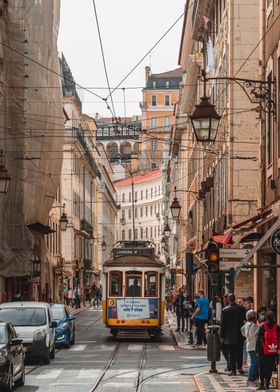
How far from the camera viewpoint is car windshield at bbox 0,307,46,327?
26969mm

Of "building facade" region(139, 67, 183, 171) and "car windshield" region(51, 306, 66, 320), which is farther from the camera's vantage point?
"building facade" region(139, 67, 183, 171)

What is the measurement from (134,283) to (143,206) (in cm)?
13445

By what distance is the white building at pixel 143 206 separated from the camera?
164m

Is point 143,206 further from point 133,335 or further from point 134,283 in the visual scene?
point 134,283

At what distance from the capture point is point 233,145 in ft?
125

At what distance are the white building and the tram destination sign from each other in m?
119

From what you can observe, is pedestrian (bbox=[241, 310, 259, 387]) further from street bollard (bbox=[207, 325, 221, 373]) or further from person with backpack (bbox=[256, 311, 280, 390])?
street bollard (bbox=[207, 325, 221, 373])

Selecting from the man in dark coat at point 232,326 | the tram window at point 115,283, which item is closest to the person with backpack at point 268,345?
the man in dark coat at point 232,326

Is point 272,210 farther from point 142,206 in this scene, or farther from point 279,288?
point 142,206

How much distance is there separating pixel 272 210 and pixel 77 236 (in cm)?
7215

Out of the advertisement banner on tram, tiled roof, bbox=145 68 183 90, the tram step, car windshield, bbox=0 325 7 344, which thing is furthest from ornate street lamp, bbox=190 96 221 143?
tiled roof, bbox=145 68 183 90

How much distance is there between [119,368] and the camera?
85.1 ft

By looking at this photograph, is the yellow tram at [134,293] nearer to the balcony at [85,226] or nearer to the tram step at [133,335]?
the tram step at [133,335]

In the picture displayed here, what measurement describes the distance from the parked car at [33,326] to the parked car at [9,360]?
5.09 meters
